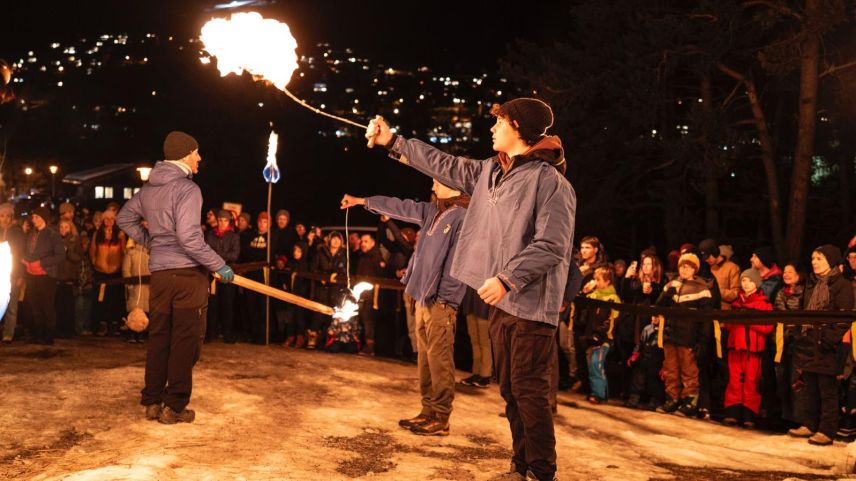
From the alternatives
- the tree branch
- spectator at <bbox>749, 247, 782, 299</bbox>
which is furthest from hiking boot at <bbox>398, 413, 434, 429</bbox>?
the tree branch

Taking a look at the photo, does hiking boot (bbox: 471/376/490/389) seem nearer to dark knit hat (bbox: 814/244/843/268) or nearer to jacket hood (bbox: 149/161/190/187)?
dark knit hat (bbox: 814/244/843/268)

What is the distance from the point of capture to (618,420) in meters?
9.31

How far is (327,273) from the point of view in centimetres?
1364

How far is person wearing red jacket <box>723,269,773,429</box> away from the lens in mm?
9750

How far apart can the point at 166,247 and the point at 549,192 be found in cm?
360

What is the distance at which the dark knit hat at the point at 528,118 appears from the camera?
17.7ft

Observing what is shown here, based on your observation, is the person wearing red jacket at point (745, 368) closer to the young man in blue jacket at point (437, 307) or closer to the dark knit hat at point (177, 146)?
the young man in blue jacket at point (437, 307)

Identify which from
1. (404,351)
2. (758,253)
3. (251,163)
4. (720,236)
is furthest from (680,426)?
(251,163)

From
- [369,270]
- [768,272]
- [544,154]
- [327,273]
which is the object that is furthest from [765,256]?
[544,154]

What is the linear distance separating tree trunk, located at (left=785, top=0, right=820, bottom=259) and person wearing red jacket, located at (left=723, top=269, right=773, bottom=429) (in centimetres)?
882

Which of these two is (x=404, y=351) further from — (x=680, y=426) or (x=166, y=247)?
(x=166, y=247)

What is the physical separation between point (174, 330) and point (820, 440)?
6398mm

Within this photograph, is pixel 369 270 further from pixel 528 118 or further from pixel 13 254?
pixel 528 118

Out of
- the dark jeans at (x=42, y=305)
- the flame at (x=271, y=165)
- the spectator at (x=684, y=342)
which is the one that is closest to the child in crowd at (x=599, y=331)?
the spectator at (x=684, y=342)
